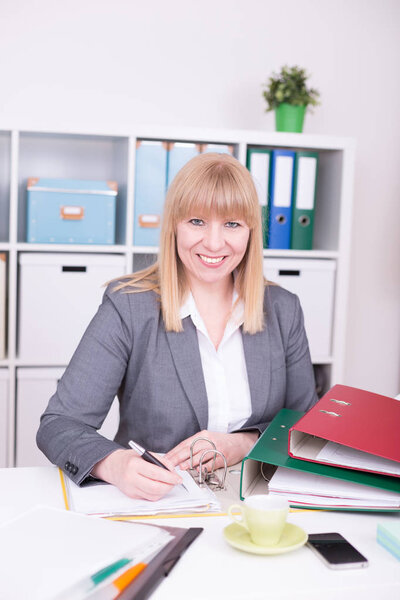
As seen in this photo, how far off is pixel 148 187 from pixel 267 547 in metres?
1.80

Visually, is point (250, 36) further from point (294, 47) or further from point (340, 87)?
point (340, 87)

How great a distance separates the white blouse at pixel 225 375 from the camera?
61.1 inches

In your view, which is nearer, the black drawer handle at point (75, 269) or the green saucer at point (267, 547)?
the green saucer at point (267, 547)

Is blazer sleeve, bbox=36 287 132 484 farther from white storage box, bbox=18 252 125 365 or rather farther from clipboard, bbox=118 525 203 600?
white storage box, bbox=18 252 125 365

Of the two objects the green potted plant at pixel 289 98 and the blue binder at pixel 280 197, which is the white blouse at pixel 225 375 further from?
the green potted plant at pixel 289 98

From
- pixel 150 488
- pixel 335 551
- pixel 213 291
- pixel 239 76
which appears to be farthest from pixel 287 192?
pixel 335 551

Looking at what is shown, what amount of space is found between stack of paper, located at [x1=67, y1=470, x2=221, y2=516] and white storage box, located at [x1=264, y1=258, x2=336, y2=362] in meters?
1.58

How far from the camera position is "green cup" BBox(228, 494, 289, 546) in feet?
2.96

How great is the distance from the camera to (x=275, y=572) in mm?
876

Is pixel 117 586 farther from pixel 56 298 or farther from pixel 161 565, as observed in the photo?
pixel 56 298

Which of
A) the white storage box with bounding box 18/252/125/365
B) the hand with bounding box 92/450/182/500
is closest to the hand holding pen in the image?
the hand with bounding box 92/450/182/500

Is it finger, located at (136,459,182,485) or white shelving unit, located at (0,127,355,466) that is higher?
white shelving unit, located at (0,127,355,466)

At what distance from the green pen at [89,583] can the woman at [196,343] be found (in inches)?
22.6

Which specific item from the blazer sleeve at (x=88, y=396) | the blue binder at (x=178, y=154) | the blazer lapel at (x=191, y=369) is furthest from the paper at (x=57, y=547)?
the blue binder at (x=178, y=154)
